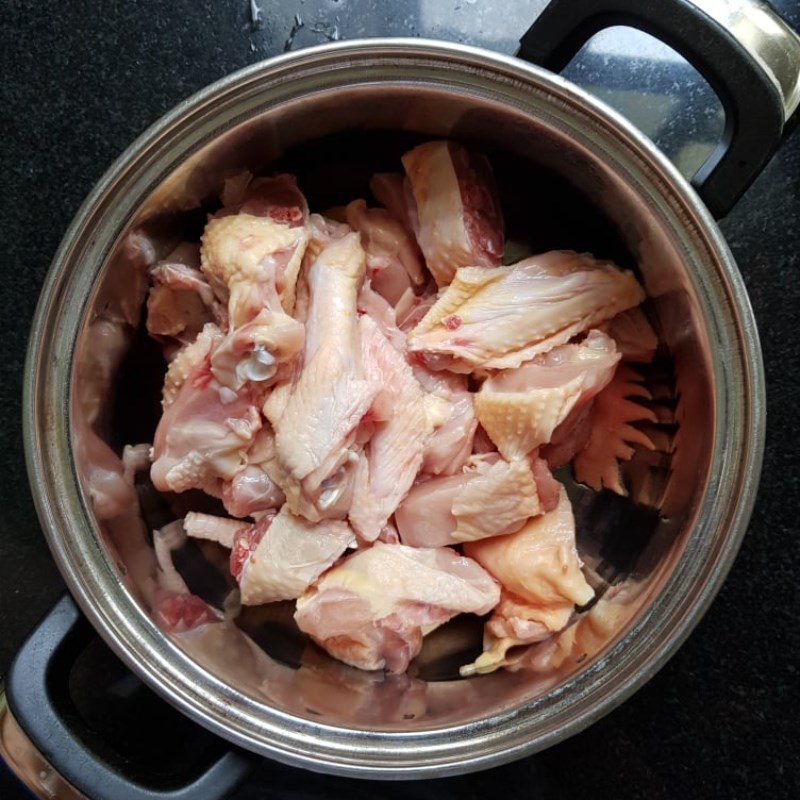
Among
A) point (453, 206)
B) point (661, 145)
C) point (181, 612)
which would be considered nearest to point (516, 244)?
point (453, 206)

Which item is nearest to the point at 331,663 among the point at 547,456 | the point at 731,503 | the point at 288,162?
the point at 547,456

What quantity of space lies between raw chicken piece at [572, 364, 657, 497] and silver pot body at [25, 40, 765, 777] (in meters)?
0.07

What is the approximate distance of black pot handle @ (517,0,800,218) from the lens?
2.56 ft

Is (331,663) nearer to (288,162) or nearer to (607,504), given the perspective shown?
(607,504)

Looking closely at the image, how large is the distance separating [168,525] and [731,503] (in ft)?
2.36

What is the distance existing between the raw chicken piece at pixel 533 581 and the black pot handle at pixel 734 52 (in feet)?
1.55

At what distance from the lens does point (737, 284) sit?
2.61ft

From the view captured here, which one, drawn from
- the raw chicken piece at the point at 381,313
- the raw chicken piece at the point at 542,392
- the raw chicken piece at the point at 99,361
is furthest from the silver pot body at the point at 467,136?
the raw chicken piece at the point at 381,313

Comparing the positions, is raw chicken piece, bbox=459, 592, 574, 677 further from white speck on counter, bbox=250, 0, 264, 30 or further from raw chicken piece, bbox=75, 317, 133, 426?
white speck on counter, bbox=250, 0, 264, 30

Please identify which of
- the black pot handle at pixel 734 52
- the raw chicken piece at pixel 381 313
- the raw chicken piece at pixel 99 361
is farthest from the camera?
the raw chicken piece at pixel 381 313

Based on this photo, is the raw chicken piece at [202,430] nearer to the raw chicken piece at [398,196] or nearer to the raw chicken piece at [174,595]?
the raw chicken piece at [174,595]

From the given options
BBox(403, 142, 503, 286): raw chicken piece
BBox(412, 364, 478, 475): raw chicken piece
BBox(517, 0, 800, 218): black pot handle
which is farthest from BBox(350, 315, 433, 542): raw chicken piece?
BBox(517, 0, 800, 218): black pot handle

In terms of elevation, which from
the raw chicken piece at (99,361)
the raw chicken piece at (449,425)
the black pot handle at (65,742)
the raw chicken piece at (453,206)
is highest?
the raw chicken piece at (453,206)

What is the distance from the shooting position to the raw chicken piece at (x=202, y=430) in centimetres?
93
